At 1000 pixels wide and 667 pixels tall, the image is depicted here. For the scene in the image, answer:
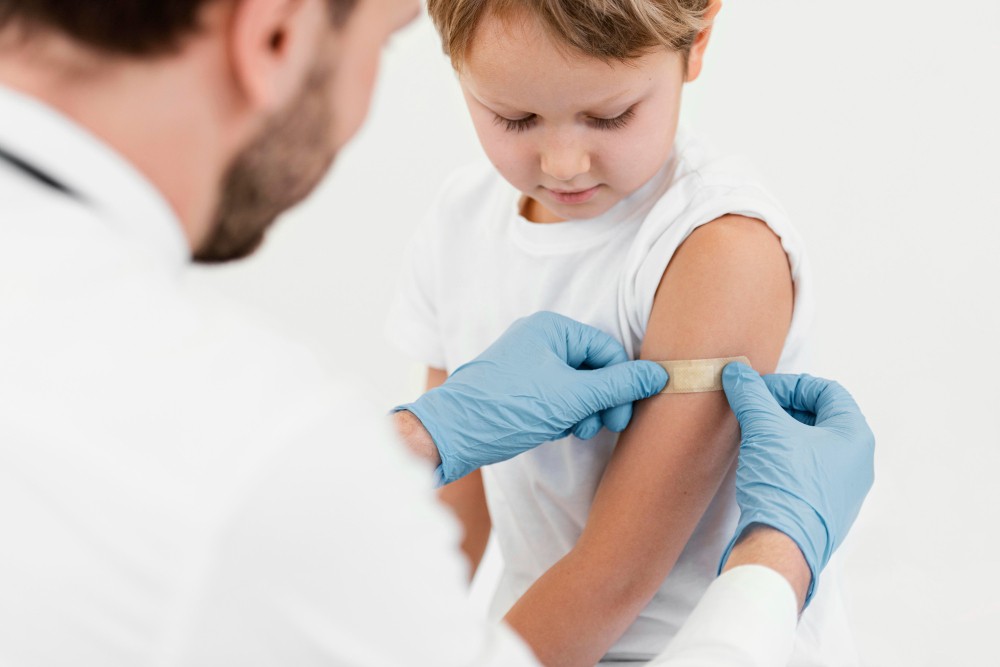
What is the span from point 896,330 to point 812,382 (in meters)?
1.10

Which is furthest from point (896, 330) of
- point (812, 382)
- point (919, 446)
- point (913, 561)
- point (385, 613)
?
point (385, 613)

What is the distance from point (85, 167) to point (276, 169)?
0.56 feet

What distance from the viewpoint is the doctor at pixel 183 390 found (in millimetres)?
764

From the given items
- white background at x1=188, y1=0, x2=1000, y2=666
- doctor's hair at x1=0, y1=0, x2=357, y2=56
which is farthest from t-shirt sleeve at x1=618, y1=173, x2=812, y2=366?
white background at x1=188, y1=0, x2=1000, y2=666

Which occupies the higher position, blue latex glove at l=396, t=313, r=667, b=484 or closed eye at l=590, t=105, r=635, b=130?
closed eye at l=590, t=105, r=635, b=130

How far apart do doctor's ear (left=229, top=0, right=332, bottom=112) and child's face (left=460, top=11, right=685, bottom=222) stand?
0.42 m

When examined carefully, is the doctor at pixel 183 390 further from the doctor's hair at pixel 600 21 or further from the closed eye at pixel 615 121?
the closed eye at pixel 615 121

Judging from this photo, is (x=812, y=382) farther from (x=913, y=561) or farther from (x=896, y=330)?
(x=896, y=330)

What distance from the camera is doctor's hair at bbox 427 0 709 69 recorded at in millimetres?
1269

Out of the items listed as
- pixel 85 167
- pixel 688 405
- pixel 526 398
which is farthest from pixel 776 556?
pixel 85 167

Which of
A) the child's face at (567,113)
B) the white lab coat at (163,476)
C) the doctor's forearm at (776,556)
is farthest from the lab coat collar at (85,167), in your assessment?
the doctor's forearm at (776,556)

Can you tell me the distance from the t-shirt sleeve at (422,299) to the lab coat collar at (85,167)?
87 centimetres

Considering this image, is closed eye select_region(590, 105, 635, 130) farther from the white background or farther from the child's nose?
the white background

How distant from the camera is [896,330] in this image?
2482 mm
